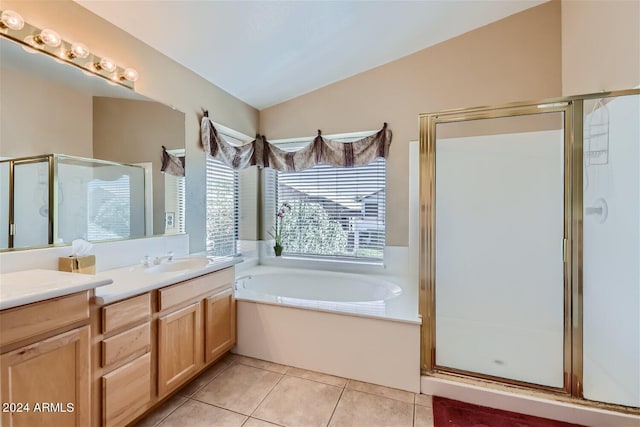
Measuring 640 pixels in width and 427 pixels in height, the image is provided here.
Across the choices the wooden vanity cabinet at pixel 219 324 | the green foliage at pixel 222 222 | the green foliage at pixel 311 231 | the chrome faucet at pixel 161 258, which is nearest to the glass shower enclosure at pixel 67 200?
the chrome faucet at pixel 161 258

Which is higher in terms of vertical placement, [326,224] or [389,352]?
[326,224]

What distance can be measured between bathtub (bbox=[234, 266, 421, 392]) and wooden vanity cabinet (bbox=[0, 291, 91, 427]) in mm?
1135

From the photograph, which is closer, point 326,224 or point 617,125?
point 617,125

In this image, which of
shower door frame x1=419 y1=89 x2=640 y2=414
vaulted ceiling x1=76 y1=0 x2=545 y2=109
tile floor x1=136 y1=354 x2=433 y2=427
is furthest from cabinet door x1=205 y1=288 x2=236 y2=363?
vaulted ceiling x1=76 y1=0 x2=545 y2=109

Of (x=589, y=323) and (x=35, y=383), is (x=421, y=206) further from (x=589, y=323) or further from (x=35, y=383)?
(x=35, y=383)

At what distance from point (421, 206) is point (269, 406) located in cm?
159

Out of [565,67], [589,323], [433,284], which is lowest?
[589,323]

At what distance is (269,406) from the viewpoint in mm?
1706

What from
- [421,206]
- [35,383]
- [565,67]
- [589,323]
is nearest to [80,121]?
[35,383]

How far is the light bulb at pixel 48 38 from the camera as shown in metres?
1.48

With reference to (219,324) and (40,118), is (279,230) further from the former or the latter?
(40,118)

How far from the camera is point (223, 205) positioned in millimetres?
3102

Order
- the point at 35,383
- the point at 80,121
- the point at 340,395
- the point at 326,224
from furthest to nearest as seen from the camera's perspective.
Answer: the point at 326,224 → the point at 340,395 → the point at 80,121 → the point at 35,383

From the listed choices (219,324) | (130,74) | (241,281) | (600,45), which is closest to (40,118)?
(130,74)
